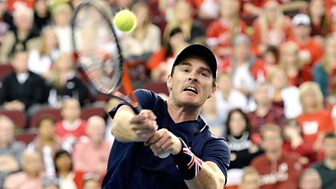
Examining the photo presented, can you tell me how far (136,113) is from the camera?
5.11 metres

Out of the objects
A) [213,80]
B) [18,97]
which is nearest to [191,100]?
[213,80]

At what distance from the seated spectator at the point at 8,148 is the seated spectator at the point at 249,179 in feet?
9.03

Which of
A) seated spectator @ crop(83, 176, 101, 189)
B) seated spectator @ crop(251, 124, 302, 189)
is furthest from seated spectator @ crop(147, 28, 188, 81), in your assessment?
seated spectator @ crop(83, 176, 101, 189)

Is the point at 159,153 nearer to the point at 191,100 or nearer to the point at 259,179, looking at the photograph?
the point at 191,100

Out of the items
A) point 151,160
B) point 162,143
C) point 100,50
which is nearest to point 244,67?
point 151,160

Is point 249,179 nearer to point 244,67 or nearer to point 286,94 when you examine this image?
point 286,94

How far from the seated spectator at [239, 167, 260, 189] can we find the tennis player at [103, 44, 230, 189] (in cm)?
484

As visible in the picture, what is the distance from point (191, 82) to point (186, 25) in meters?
8.96

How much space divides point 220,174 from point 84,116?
738 cm

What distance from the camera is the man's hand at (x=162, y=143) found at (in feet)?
16.4

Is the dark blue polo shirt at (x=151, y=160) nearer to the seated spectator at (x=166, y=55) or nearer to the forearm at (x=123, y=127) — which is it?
the forearm at (x=123, y=127)

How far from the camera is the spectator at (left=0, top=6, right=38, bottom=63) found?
573 inches

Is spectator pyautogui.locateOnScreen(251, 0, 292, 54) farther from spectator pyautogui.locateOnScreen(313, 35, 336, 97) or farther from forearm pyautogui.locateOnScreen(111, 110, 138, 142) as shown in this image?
forearm pyautogui.locateOnScreen(111, 110, 138, 142)

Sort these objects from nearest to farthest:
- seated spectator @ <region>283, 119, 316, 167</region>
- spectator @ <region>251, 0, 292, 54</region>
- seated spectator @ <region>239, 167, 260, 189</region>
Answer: seated spectator @ <region>239, 167, 260, 189</region> < seated spectator @ <region>283, 119, 316, 167</region> < spectator @ <region>251, 0, 292, 54</region>
